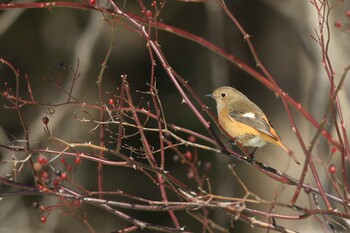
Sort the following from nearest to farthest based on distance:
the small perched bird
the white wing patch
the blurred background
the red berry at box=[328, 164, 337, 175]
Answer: the red berry at box=[328, 164, 337, 175]
the small perched bird
the white wing patch
the blurred background

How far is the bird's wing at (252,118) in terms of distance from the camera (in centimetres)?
350

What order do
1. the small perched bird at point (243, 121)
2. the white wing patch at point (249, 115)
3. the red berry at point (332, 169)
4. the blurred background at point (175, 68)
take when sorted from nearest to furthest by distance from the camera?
the red berry at point (332, 169) → the small perched bird at point (243, 121) → the white wing patch at point (249, 115) → the blurred background at point (175, 68)

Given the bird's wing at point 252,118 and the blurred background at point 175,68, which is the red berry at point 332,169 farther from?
the blurred background at point 175,68

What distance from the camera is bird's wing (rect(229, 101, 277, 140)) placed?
138 inches

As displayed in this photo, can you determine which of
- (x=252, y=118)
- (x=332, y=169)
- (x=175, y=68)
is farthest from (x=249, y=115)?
(x=175, y=68)

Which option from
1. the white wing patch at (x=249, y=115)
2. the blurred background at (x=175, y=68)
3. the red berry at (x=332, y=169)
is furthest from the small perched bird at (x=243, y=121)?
the blurred background at (x=175, y=68)

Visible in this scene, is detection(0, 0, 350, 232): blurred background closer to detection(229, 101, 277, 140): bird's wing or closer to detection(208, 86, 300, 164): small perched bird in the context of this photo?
detection(208, 86, 300, 164): small perched bird

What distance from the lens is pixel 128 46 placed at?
329 inches

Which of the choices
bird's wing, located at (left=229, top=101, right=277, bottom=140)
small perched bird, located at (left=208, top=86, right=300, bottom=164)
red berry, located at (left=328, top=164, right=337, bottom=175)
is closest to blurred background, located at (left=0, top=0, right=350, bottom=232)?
small perched bird, located at (left=208, top=86, right=300, bottom=164)

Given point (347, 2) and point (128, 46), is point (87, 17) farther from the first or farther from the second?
point (347, 2)

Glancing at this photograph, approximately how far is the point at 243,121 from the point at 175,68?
14.4 ft

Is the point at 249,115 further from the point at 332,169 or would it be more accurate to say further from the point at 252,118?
the point at 332,169

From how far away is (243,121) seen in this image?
363 centimetres

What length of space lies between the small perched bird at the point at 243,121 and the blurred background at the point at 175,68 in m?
2.58
